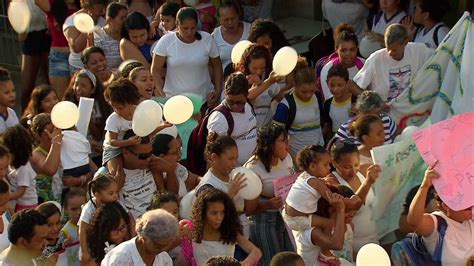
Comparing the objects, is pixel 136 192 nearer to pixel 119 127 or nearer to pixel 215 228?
pixel 119 127

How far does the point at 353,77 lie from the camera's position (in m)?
7.57

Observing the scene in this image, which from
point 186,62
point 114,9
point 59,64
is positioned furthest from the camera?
point 59,64

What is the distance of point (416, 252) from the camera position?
17.8 feet

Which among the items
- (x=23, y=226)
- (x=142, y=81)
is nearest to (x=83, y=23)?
(x=142, y=81)

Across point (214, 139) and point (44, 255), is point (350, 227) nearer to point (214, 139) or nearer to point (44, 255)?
point (214, 139)

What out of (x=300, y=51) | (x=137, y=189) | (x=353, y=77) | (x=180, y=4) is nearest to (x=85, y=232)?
(x=137, y=189)

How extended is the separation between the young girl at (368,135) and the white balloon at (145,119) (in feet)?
4.29

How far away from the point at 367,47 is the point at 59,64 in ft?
8.82

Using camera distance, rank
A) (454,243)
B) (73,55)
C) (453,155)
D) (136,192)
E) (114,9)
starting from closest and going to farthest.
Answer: (454,243)
(453,155)
(136,192)
(114,9)
(73,55)

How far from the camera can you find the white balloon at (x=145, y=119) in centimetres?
608

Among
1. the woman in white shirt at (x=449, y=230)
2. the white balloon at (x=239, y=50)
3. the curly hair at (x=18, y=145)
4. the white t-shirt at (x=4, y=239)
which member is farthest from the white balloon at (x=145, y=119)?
the woman in white shirt at (x=449, y=230)

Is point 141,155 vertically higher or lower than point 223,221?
higher

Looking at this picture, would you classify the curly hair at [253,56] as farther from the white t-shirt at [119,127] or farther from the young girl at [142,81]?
the white t-shirt at [119,127]

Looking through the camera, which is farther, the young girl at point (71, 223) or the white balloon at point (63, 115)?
the white balloon at point (63, 115)
